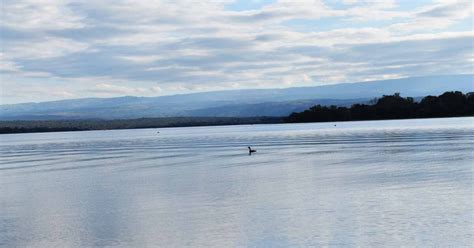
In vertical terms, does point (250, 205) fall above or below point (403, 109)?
below

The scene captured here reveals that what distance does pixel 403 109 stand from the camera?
139250 mm

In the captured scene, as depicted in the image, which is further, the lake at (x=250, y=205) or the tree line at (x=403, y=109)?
the tree line at (x=403, y=109)

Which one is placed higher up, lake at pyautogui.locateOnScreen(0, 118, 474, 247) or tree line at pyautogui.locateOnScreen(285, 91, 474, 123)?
tree line at pyautogui.locateOnScreen(285, 91, 474, 123)

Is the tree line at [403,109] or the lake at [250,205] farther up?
the tree line at [403,109]

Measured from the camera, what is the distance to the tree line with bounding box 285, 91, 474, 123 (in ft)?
435

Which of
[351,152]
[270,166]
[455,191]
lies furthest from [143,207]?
[351,152]

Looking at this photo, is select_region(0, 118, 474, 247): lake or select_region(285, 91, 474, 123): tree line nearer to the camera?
select_region(0, 118, 474, 247): lake

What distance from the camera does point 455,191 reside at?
2177cm

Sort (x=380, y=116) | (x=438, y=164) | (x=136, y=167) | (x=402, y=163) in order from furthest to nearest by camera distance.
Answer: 1. (x=380, y=116)
2. (x=136, y=167)
3. (x=402, y=163)
4. (x=438, y=164)

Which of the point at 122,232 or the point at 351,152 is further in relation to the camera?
the point at 351,152

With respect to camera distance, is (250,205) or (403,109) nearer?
(250,205)

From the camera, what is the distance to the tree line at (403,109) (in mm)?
132500

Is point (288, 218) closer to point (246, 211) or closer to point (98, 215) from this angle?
point (246, 211)

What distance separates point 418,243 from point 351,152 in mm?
28366
